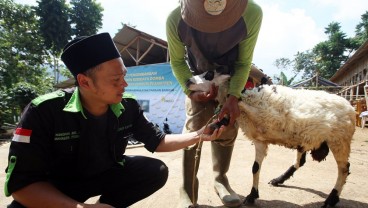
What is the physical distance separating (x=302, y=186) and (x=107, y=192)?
2432 mm

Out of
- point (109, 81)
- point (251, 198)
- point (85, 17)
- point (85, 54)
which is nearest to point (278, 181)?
point (251, 198)

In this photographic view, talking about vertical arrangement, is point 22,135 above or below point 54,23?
below

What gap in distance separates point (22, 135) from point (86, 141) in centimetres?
45

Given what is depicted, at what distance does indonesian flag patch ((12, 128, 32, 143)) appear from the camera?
1.53m

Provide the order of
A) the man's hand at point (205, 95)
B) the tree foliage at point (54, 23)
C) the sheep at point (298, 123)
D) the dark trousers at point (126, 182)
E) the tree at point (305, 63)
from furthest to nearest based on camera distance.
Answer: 1. the tree at point (305, 63)
2. the tree foliage at point (54, 23)
3. the sheep at point (298, 123)
4. the man's hand at point (205, 95)
5. the dark trousers at point (126, 182)

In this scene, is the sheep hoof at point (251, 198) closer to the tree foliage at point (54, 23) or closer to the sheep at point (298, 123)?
the sheep at point (298, 123)

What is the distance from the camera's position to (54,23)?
67.2 ft

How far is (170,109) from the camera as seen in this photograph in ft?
34.7

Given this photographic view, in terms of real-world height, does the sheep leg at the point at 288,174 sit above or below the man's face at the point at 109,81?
below

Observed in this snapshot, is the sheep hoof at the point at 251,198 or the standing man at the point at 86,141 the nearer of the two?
the standing man at the point at 86,141

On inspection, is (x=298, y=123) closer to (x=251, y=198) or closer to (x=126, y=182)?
(x=251, y=198)

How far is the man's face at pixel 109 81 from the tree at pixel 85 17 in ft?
74.3

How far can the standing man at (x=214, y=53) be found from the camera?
2.34m

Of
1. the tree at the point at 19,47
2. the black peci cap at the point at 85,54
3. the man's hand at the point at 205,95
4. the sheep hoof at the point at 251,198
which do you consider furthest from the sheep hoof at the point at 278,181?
the tree at the point at 19,47
